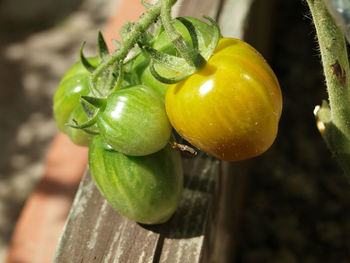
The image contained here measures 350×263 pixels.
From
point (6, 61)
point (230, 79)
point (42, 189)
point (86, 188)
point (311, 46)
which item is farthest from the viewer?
point (6, 61)

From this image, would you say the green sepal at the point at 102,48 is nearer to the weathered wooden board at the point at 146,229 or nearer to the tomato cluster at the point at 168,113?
the tomato cluster at the point at 168,113

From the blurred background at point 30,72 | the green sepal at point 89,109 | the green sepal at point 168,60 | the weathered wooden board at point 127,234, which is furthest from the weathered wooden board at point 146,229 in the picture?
the blurred background at point 30,72

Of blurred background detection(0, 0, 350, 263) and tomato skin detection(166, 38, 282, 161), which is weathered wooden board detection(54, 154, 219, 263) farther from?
blurred background detection(0, 0, 350, 263)

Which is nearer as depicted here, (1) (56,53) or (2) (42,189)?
(2) (42,189)

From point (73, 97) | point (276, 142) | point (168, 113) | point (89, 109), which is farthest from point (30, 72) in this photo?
point (168, 113)

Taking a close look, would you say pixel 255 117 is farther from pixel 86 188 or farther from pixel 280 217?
pixel 280 217

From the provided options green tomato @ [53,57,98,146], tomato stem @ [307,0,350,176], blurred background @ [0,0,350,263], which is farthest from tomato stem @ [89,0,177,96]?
blurred background @ [0,0,350,263]

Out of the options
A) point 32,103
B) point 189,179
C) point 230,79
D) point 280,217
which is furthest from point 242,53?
point 32,103
